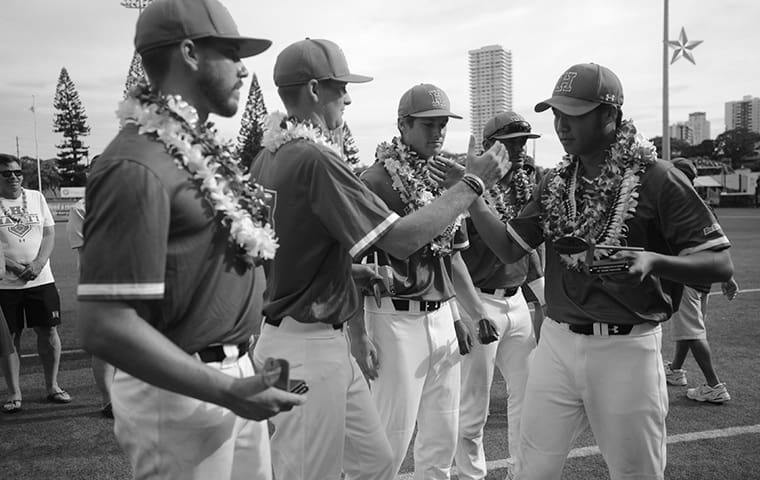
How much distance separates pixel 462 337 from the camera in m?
4.57

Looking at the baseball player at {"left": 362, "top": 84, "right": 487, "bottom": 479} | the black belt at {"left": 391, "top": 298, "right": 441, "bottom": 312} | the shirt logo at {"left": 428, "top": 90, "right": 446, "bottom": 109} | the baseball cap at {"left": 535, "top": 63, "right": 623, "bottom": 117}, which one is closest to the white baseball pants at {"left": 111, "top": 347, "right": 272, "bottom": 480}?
the baseball player at {"left": 362, "top": 84, "right": 487, "bottom": 479}

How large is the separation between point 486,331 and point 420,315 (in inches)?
31.3

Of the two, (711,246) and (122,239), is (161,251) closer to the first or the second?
(122,239)

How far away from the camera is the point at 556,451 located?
3326mm

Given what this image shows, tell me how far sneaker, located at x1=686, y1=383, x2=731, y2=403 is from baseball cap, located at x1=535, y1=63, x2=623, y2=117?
3988 mm

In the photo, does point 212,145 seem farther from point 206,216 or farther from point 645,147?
point 645,147

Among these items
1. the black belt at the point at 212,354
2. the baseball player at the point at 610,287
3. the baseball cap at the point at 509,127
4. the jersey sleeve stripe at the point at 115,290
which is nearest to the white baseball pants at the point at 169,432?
the black belt at the point at 212,354

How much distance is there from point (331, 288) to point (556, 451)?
1.55m

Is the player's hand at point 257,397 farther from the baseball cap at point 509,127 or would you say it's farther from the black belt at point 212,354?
the baseball cap at point 509,127

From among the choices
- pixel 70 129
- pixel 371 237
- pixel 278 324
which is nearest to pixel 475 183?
pixel 371 237

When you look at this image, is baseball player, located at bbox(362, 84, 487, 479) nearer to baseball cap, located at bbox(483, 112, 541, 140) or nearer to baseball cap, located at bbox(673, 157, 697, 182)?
baseball cap, located at bbox(483, 112, 541, 140)

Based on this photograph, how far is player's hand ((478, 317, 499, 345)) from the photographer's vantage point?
4.62m

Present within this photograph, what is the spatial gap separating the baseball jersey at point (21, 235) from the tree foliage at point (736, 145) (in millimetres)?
96073

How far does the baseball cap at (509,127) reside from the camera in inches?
217
